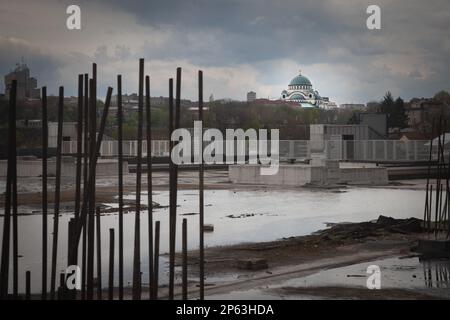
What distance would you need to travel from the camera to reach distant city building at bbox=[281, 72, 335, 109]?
129625 mm

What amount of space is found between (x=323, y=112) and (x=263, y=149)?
166 feet

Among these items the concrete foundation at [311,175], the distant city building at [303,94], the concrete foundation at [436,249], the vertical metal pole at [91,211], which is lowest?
the concrete foundation at [436,249]

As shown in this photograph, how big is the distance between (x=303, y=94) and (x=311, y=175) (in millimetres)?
101708

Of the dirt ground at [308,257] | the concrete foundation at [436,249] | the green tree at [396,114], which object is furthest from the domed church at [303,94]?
the concrete foundation at [436,249]

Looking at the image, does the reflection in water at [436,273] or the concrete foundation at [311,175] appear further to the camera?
the concrete foundation at [311,175]

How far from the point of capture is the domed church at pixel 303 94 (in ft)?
426

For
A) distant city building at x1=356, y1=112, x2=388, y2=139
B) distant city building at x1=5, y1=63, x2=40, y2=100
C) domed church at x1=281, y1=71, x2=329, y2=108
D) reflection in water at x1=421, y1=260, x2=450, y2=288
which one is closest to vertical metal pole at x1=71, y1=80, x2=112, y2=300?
reflection in water at x1=421, y1=260, x2=450, y2=288

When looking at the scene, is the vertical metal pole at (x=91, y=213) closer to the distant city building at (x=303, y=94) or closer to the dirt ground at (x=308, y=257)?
the dirt ground at (x=308, y=257)

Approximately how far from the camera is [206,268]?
12.1m

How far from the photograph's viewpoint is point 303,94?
134375mm

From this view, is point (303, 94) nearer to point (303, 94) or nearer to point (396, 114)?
point (303, 94)

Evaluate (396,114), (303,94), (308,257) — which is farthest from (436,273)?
(303,94)

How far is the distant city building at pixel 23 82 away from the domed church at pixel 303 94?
347 feet

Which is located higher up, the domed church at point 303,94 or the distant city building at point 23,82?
the domed church at point 303,94
